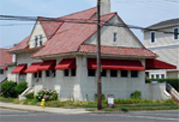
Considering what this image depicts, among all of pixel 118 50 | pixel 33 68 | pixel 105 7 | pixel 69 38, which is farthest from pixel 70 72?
pixel 105 7

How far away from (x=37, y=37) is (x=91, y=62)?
33.3 feet

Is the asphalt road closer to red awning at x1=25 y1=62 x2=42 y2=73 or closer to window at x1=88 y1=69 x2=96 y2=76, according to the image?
window at x1=88 y1=69 x2=96 y2=76

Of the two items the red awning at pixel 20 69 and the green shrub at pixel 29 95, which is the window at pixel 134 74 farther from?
the red awning at pixel 20 69

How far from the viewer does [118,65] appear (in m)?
29.6

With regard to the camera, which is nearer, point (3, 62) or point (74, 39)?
point (74, 39)

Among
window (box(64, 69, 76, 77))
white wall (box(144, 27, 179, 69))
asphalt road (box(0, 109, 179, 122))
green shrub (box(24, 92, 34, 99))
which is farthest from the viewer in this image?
white wall (box(144, 27, 179, 69))

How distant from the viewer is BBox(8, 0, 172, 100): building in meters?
28.2

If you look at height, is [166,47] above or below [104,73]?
above

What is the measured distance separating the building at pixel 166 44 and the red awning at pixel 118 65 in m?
14.2

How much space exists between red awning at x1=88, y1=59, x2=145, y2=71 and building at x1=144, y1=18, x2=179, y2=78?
1421 centimetres

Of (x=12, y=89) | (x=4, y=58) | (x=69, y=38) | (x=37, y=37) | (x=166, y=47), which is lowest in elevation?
(x=12, y=89)

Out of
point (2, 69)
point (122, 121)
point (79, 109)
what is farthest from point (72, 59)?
point (2, 69)

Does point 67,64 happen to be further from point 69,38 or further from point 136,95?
point 136,95

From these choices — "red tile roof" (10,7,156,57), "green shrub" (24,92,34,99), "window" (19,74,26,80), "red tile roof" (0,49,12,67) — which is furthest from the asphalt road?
"red tile roof" (0,49,12,67)
